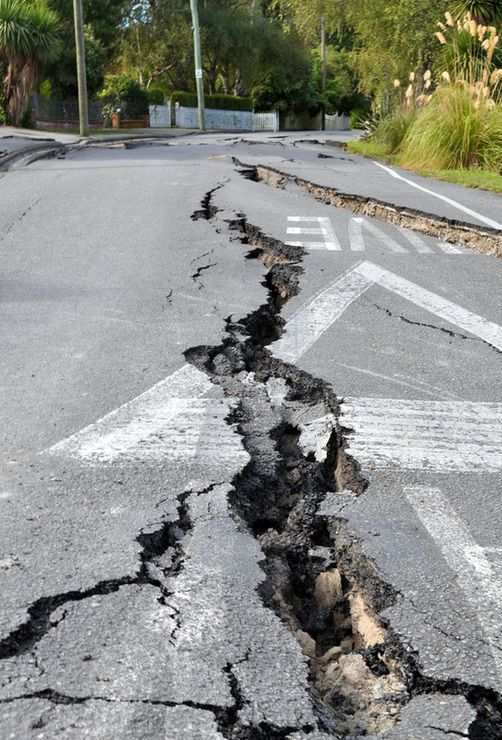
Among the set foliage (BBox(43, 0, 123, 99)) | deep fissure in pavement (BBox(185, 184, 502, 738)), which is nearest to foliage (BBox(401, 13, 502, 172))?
deep fissure in pavement (BBox(185, 184, 502, 738))

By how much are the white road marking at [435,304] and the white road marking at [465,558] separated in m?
2.35

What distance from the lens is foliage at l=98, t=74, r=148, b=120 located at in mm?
43688

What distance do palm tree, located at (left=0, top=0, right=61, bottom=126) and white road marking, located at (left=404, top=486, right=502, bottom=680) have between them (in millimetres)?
31375

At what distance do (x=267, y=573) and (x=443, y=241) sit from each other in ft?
22.2

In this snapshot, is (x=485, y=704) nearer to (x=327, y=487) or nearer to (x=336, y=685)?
(x=336, y=685)

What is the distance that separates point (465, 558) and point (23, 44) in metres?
31.9

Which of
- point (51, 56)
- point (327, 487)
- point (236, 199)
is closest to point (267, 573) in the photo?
point (327, 487)

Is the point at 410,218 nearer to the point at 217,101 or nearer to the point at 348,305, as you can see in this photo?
the point at 348,305

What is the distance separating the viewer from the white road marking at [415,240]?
8.56 meters

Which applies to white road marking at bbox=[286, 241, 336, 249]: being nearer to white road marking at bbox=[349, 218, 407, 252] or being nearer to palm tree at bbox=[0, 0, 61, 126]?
white road marking at bbox=[349, 218, 407, 252]

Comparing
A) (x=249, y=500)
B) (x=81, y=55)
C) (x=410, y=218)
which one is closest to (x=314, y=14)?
(x=81, y=55)

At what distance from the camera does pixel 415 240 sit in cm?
907

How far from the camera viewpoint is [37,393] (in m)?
4.46

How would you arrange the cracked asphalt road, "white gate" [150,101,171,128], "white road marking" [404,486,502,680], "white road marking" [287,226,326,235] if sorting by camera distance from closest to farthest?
the cracked asphalt road
"white road marking" [404,486,502,680]
"white road marking" [287,226,326,235]
"white gate" [150,101,171,128]
